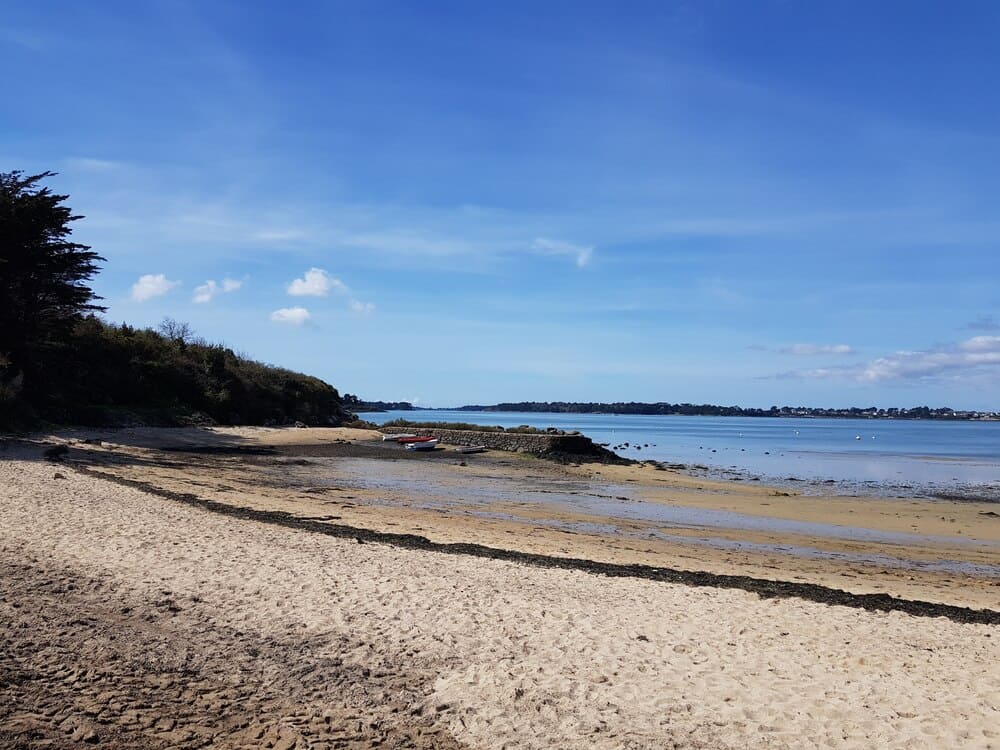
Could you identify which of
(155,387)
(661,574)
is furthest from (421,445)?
(661,574)

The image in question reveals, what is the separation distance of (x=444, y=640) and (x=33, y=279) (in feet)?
96.7

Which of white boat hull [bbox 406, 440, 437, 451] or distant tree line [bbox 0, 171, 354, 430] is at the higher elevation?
distant tree line [bbox 0, 171, 354, 430]

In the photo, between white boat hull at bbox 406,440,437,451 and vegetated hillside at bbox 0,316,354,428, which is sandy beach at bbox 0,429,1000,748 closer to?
vegetated hillside at bbox 0,316,354,428

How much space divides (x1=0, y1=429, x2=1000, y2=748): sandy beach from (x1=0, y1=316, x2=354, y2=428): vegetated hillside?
20936 mm

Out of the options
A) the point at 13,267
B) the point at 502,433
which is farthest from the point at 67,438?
the point at 502,433

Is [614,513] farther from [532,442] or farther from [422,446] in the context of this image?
[422,446]

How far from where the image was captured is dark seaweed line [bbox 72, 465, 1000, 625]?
9875mm

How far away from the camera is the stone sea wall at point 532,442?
37875 mm

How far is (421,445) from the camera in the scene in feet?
131

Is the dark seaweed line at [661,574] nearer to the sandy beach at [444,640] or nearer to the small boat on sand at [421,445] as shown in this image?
the sandy beach at [444,640]

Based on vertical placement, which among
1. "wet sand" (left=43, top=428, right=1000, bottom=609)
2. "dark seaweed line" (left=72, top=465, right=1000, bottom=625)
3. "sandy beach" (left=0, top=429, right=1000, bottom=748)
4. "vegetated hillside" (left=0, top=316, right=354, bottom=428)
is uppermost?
"vegetated hillside" (left=0, top=316, right=354, bottom=428)

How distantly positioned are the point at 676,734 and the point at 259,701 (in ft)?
10.7

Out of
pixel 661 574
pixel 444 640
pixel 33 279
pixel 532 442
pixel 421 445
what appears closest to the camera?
pixel 444 640

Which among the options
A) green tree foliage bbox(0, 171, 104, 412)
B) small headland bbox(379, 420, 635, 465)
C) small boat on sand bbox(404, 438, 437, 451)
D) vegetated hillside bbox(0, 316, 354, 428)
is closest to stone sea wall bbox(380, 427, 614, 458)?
small headland bbox(379, 420, 635, 465)
